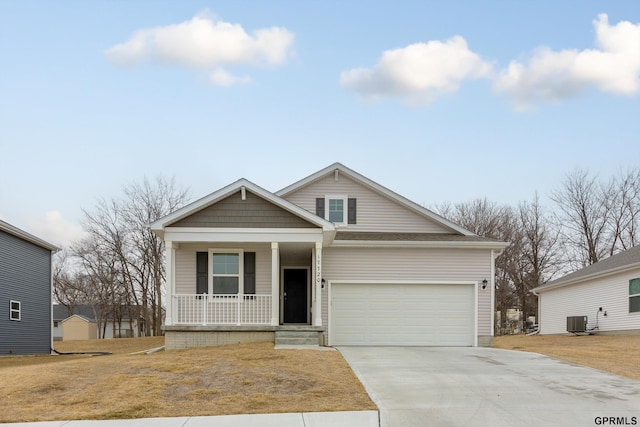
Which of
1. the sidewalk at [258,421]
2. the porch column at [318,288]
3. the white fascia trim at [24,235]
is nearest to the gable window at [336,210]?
the porch column at [318,288]

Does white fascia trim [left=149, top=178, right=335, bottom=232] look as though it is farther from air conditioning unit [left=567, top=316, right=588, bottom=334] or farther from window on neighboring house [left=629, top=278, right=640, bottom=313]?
air conditioning unit [left=567, top=316, right=588, bottom=334]

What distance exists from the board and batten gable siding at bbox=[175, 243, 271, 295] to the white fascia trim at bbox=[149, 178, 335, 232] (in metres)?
1.78

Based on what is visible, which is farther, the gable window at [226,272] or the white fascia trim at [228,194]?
the gable window at [226,272]

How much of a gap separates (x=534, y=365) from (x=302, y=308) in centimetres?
944

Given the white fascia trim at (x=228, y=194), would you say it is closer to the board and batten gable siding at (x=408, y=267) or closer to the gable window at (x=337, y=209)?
the board and batten gable siding at (x=408, y=267)

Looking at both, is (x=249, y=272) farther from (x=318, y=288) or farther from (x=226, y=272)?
(x=318, y=288)

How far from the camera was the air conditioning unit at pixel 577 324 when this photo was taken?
98.1 feet

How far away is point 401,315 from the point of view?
2144 cm

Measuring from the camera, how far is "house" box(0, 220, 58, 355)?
23.6 meters

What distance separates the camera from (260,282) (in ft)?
69.0

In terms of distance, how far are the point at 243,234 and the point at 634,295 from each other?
16400mm

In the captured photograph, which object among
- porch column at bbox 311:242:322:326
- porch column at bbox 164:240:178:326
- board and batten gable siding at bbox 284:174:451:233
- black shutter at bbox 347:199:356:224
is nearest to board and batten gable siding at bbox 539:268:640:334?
board and batten gable siding at bbox 284:174:451:233

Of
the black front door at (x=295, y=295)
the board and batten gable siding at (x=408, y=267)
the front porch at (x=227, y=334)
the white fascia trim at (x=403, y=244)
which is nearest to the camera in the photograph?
the front porch at (x=227, y=334)

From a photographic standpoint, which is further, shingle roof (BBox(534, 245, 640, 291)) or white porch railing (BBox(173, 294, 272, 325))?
shingle roof (BBox(534, 245, 640, 291))
